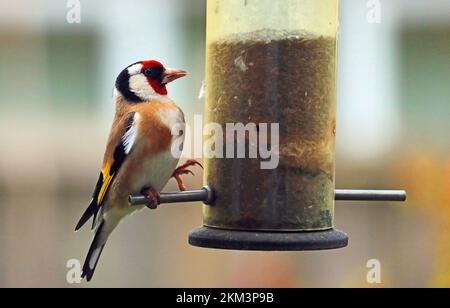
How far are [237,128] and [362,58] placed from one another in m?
3.24

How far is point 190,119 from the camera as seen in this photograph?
6.64m

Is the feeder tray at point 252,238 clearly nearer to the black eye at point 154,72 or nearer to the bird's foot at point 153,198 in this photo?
the bird's foot at point 153,198

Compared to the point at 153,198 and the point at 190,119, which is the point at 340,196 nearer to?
the point at 153,198

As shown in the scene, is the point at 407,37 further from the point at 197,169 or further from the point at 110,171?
the point at 110,171

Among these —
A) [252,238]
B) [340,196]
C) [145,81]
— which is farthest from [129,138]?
[340,196]

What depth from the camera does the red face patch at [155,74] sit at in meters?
3.88

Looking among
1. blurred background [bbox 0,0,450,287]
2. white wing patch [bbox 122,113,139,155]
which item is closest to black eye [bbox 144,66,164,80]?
white wing patch [bbox 122,113,139,155]

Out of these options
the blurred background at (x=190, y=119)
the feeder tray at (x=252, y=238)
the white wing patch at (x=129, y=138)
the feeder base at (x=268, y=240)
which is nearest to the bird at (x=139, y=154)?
the white wing patch at (x=129, y=138)

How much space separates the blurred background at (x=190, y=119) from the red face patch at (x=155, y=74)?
84.5 inches

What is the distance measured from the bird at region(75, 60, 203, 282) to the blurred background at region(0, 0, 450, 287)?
6.97 ft

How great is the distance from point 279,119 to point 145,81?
548mm

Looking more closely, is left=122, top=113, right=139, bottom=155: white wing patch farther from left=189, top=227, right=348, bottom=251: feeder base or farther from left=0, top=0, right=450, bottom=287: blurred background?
left=0, top=0, right=450, bottom=287: blurred background
